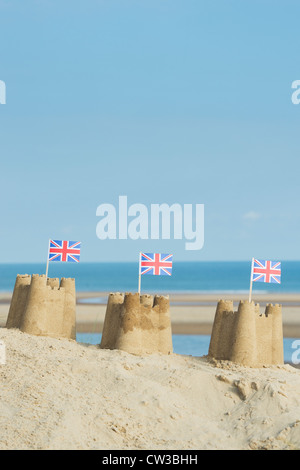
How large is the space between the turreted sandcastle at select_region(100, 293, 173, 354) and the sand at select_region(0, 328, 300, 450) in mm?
390

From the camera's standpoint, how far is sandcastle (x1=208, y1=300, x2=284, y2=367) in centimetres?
1767

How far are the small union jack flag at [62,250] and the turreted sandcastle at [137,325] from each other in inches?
90.4

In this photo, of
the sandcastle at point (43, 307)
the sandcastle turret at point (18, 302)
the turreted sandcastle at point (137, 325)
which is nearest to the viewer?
the turreted sandcastle at point (137, 325)

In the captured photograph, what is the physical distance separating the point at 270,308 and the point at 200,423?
4.56 meters

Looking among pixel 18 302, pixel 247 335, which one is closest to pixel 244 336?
pixel 247 335

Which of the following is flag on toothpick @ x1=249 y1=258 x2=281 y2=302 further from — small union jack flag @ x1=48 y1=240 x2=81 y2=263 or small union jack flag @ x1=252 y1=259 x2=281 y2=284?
small union jack flag @ x1=48 y1=240 x2=81 y2=263

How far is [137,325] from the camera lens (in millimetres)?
18047

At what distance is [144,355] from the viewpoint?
58.9 feet

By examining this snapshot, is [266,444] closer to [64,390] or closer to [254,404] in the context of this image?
[254,404]

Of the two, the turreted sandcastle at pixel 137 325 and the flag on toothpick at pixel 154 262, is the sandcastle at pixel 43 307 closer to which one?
the turreted sandcastle at pixel 137 325

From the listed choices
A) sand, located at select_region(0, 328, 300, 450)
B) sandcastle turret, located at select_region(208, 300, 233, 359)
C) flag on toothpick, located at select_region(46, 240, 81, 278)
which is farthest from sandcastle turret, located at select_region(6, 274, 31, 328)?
sandcastle turret, located at select_region(208, 300, 233, 359)

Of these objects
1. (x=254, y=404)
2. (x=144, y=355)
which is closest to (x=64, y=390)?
(x=144, y=355)

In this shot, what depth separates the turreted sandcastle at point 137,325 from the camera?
709 inches

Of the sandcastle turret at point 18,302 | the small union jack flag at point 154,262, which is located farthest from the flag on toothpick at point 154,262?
the sandcastle turret at point 18,302
